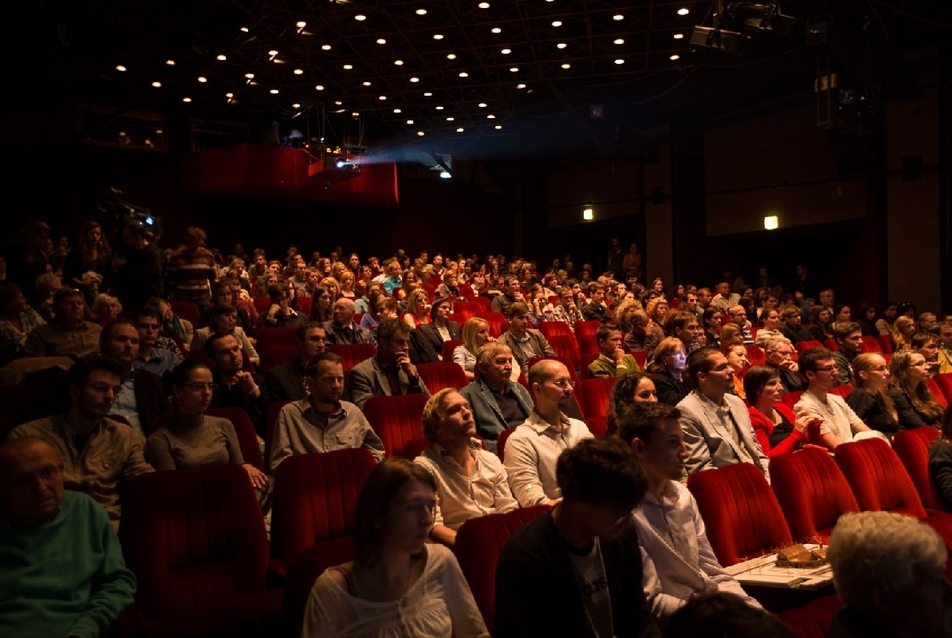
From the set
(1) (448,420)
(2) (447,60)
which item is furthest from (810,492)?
(2) (447,60)

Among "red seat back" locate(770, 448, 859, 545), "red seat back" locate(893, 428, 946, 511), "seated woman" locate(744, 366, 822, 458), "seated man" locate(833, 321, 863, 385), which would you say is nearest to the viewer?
"red seat back" locate(770, 448, 859, 545)

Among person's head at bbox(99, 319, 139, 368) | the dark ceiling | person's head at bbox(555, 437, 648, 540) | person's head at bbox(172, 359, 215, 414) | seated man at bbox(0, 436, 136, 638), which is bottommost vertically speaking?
seated man at bbox(0, 436, 136, 638)

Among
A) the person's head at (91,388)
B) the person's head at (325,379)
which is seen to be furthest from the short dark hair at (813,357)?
the person's head at (91,388)

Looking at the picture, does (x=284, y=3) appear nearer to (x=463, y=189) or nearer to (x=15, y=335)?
(x=15, y=335)

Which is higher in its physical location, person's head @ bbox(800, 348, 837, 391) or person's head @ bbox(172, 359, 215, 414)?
person's head @ bbox(172, 359, 215, 414)

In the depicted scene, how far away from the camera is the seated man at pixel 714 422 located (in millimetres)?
3229

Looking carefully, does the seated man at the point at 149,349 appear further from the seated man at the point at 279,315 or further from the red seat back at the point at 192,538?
the seated man at the point at 279,315

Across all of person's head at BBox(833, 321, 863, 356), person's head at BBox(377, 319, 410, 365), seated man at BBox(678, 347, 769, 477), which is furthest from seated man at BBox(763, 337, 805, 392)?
person's head at BBox(377, 319, 410, 365)

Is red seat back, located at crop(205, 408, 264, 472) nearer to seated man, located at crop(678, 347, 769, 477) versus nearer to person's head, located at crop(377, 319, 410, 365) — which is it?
person's head, located at crop(377, 319, 410, 365)

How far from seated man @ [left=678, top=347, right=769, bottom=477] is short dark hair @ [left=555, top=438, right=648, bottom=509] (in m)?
1.59

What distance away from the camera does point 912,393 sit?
177 inches

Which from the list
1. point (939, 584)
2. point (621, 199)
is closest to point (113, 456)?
point (939, 584)

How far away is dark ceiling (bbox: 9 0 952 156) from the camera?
7718 millimetres

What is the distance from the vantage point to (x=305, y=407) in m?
3.21
